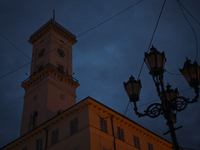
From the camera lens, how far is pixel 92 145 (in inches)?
851

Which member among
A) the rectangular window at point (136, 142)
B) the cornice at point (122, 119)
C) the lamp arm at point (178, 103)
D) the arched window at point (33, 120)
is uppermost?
the arched window at point (33, 120)

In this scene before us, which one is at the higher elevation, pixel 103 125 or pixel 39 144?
pixel 103 125

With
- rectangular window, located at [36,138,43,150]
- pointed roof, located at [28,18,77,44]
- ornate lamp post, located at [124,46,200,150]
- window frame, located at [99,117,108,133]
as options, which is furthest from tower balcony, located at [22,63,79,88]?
ornate lamp post, located at [124,46,200,150]

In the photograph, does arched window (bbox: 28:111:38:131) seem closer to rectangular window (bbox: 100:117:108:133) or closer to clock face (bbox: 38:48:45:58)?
clock face (bbox: 38:48:45:58)

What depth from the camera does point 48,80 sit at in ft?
127

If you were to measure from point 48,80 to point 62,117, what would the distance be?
1442cm

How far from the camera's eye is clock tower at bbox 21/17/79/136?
37156 mm

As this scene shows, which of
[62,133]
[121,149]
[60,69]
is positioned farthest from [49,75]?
[121,149]

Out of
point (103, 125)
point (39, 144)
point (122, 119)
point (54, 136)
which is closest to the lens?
point (103, 125)

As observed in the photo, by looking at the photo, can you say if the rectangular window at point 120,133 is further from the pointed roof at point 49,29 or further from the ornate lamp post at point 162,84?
the pointed roof at point 49,29

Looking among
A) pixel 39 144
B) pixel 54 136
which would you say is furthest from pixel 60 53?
pixel 54 136

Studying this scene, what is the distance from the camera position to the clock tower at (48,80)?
37.2 m

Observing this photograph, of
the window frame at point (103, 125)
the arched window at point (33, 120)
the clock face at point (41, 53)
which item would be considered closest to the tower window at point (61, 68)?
the clock face at point (41, 53)

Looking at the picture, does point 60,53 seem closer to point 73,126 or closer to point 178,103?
point 73,126
